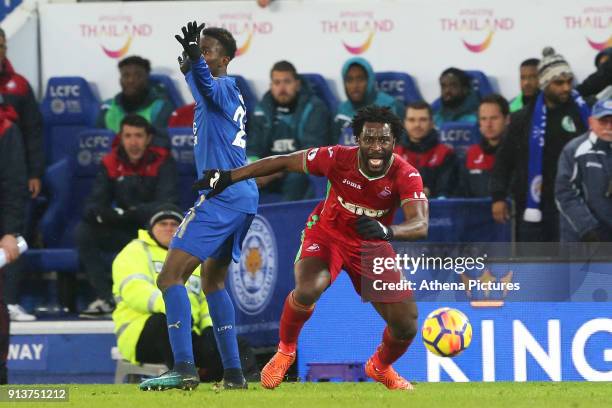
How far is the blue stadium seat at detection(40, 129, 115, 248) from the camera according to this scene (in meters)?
13.0

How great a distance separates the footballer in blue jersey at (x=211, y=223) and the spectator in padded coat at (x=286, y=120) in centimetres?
364

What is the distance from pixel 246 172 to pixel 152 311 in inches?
99.2

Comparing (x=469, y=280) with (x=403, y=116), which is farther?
(x=403, y=116)

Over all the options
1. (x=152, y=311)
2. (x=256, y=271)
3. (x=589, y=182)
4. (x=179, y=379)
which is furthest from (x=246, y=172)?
(x=589, y=182)

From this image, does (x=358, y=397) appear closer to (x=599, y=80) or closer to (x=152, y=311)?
(x=152, y=311)

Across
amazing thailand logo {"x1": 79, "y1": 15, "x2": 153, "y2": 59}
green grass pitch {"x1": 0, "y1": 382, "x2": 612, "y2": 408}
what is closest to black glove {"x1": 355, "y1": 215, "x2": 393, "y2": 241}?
green grass pitch {"x1": 0, "y1": 382, "x2": 612, "y2": 408}

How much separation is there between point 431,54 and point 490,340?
4598 mm

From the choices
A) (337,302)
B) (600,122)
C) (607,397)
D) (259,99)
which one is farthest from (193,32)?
(259,99)

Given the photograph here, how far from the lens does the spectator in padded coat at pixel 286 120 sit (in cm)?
1234

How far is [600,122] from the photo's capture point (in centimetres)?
1082

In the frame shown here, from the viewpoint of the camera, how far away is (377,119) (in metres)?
8.41

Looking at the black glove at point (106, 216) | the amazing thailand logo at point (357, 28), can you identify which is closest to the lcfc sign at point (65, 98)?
the black glove at point (106, 216)

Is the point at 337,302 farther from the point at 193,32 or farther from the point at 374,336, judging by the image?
the point at 193,32

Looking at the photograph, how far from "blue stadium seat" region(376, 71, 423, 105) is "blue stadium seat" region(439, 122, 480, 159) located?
2.26 ft
